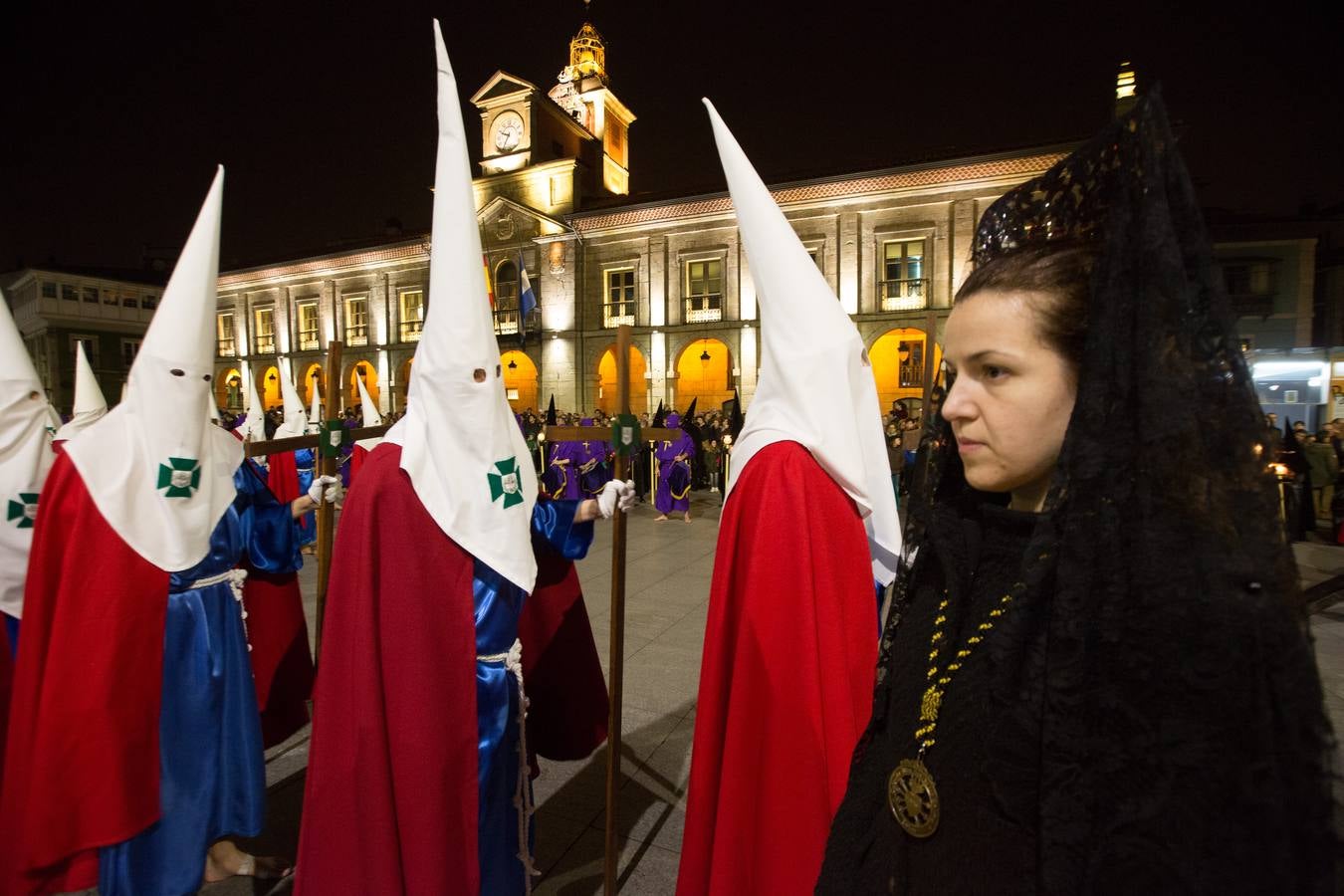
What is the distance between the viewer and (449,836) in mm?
2064

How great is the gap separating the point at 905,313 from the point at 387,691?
23.3 m

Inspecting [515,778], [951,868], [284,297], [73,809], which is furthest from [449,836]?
[284,297]

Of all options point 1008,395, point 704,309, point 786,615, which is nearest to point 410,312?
point 704,309

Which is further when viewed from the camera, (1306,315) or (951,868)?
(1306,315)

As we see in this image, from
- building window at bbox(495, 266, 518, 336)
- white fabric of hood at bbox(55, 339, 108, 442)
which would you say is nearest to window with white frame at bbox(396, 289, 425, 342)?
building window at bbox(495, 266, 518, 336)

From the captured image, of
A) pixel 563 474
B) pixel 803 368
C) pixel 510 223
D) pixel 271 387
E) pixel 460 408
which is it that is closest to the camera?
pixel 803 368

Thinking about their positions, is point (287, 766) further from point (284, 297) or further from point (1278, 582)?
point (284, 297)

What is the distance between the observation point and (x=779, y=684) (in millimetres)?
1666

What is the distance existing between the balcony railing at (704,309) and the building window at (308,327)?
64.7 ft

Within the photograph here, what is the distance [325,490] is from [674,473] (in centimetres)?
820

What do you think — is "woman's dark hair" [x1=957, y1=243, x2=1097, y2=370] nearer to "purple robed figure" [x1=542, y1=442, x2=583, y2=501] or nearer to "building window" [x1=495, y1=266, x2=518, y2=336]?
"purple robed figure" [x1=542, y1=442, x2=583, y2=501]

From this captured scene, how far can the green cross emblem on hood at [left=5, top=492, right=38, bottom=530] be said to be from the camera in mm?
2914

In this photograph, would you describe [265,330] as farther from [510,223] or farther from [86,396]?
[86,396]

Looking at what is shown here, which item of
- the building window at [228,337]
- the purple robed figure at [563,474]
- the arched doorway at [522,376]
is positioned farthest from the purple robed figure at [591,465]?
the building window at [228,337]
